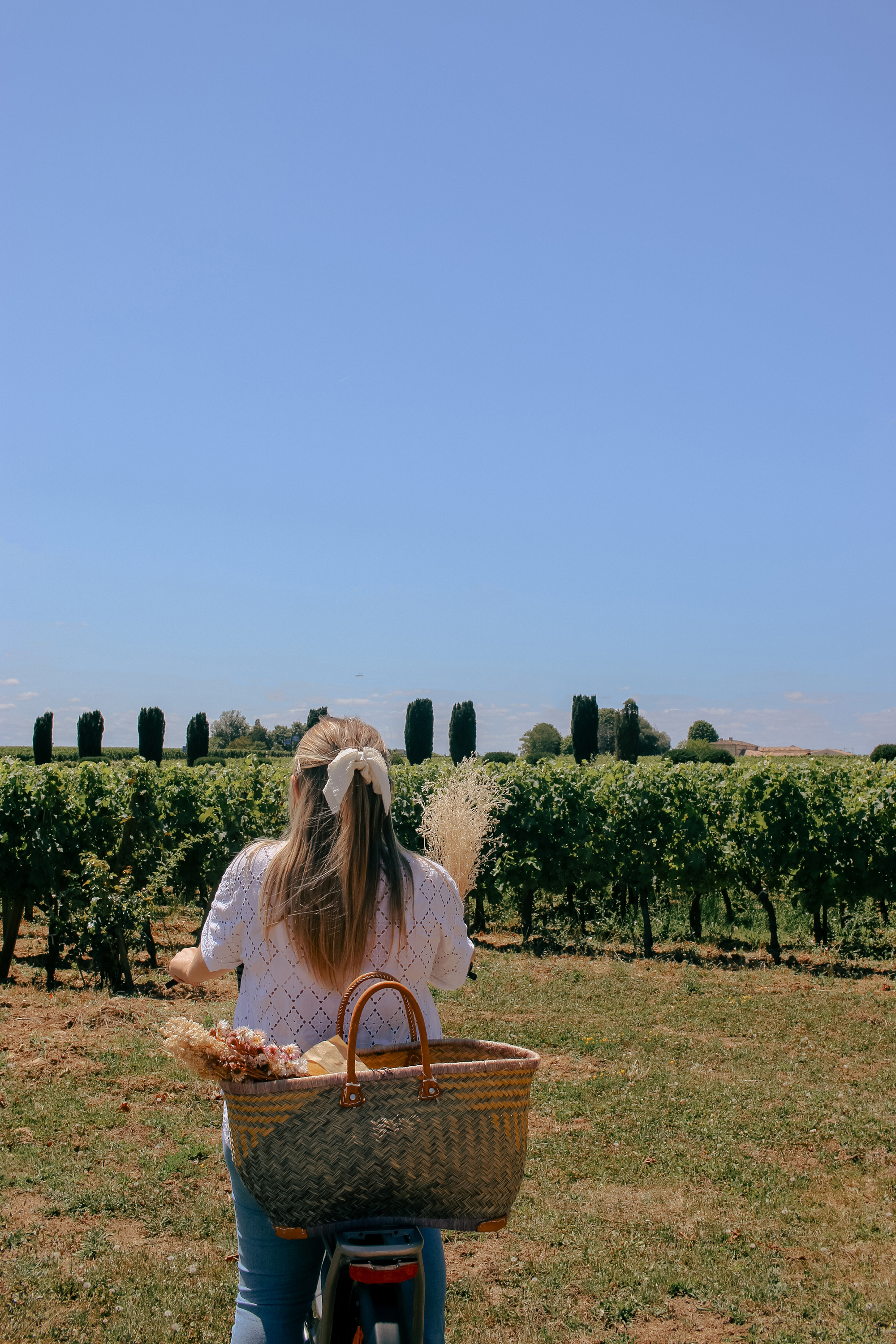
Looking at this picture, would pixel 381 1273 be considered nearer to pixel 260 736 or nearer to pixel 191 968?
pixel 191 968

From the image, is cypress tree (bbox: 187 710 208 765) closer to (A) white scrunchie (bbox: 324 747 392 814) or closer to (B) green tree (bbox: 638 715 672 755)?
(B) green tree (bbox: 638 715 672 755)

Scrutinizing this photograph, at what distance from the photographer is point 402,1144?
66.2 inches

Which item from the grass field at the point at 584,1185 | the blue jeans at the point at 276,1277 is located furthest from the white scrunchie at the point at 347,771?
the grass field at the point at 584,1185

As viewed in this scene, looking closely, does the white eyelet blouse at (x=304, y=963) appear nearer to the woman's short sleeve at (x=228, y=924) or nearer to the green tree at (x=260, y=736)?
the woman's short sleeve at (x=228, y=924)

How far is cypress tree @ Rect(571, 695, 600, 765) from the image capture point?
48.0 metres

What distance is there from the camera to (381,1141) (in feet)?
5.50

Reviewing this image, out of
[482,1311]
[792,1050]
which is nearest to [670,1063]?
[792,1050]

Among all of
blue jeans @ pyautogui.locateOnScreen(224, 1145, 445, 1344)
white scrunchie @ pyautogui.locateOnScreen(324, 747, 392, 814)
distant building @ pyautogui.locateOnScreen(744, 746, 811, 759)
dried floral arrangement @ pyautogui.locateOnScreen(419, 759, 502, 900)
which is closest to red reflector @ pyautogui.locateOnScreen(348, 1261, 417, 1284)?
blue jeans @ pyautogui.locateOnScreen(224, 1145, 445, 1344)

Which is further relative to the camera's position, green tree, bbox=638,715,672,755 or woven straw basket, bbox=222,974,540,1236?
green tree, bbox=638,715,672,755

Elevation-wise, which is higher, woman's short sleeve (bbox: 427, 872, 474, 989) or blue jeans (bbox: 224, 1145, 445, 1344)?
woman's short sleeve (bbox: 427, 872, 474, 989)

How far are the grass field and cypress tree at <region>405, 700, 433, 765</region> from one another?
41.2 m

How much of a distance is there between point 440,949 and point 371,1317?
2.35 ft

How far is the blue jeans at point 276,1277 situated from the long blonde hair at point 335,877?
447 mm

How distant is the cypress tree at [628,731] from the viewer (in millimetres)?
46469
